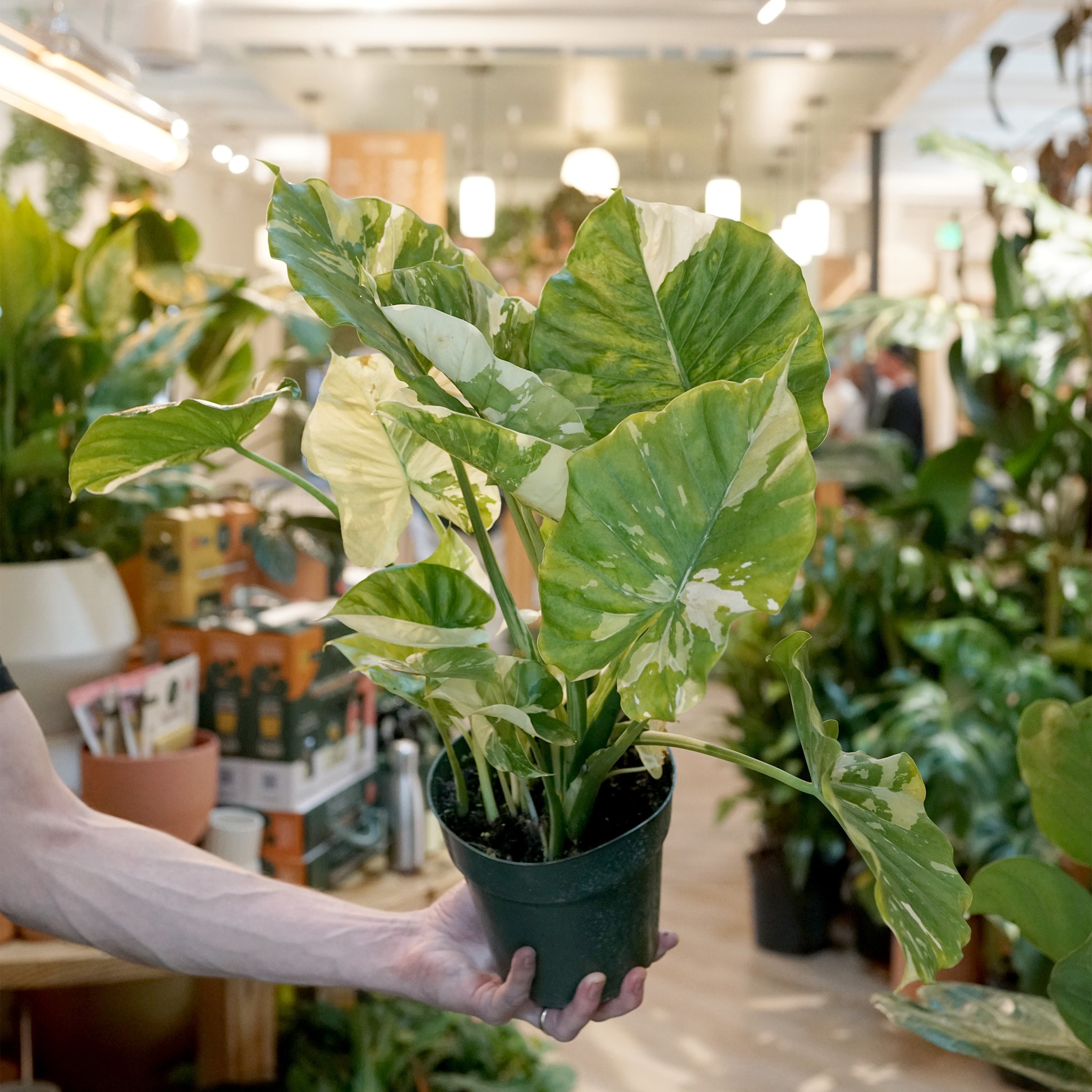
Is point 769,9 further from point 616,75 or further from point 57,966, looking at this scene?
point 57,966

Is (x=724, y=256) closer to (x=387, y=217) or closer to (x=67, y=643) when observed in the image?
(x=387, y=217)

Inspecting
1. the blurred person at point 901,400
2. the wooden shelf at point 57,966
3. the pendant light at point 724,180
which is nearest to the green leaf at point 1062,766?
the wooden shelf at point 57,966

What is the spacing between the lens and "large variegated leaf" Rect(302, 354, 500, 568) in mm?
732

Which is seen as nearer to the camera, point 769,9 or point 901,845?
point 901,845

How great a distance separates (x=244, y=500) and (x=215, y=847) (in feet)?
3.01

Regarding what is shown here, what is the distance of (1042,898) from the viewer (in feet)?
2.87

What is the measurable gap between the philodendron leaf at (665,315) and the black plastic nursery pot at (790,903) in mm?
2555

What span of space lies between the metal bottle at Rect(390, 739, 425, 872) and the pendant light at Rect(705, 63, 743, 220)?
3263 mm

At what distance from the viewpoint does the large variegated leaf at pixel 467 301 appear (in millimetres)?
587

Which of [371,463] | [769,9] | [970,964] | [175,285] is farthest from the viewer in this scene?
[769,9]

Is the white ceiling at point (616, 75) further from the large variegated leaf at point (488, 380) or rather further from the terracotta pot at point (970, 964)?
the large variegated leaf at point (488, 380)

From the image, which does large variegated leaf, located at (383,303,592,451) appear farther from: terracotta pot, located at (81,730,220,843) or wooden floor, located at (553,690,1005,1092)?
wooden floor, located at (553,690,1005,1092)

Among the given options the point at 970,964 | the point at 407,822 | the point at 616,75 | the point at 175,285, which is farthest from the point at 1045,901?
the point at 616,75

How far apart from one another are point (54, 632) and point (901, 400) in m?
5.94
